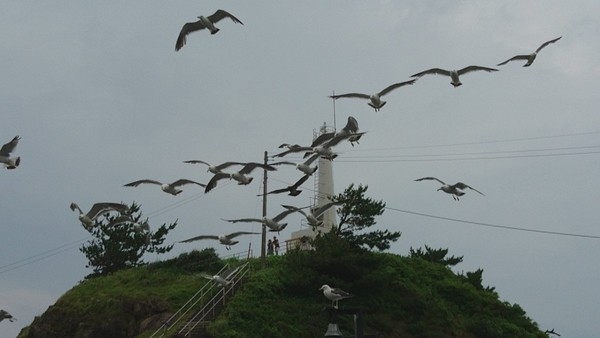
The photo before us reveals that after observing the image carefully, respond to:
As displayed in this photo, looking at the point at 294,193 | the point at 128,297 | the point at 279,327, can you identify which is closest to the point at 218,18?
the point at 294,193

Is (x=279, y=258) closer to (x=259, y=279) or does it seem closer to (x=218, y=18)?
(x=259, y=279)

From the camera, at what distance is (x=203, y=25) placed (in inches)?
744

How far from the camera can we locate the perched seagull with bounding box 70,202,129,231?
74.3ft

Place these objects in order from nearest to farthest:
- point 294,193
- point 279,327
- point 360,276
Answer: point 294,193, point 279,327, point 360,276

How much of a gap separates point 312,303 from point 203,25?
13.9 m

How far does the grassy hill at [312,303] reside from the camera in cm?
2791

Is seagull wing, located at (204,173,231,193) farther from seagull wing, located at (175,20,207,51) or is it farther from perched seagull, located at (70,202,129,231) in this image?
seagull wing, located at (175,20,207,51)

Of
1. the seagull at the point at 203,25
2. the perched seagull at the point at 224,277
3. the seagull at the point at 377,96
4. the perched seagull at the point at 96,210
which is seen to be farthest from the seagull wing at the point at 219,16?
the perched seagull at the point at 224,277

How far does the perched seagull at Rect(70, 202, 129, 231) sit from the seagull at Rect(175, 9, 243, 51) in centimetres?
593

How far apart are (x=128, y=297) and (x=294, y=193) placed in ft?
42.4

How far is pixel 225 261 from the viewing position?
3691 centimetres

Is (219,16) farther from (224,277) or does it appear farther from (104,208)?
(224,277)

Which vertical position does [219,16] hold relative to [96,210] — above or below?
above

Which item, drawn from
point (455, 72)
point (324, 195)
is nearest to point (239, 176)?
point (455, 72)
